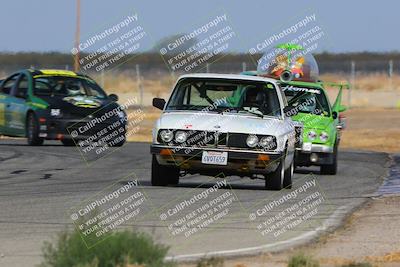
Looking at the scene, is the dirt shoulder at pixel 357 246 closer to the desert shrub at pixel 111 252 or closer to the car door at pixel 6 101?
the desert shrub at pixel 111 252

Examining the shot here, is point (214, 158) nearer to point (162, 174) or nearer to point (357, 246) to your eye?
point (162, 174)

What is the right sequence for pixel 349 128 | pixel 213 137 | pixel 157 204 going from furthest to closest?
1. pixel 349 128
2. pixel 213 137
3. pixel 157 204

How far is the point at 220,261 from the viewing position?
8.85 metres

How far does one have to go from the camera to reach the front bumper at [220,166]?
16062mm

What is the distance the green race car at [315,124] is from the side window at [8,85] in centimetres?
786

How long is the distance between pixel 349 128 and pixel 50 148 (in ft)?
59.8

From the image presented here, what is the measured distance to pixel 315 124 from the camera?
69.3ft

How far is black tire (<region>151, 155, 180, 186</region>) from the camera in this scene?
16.6 meters

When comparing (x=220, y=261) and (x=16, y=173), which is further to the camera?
(x=16, y=173)

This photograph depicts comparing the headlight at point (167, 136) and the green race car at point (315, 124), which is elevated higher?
the headlight at point (167, 136)

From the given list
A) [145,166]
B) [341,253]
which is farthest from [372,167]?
[341,253]

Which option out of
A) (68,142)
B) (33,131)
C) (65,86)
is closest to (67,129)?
(33,131)

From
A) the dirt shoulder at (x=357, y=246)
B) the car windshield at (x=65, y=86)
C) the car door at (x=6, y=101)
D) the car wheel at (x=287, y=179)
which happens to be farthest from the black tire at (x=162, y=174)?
the car door at (x=6, y=101)

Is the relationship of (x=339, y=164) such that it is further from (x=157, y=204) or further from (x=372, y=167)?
(x=157, y=204)
